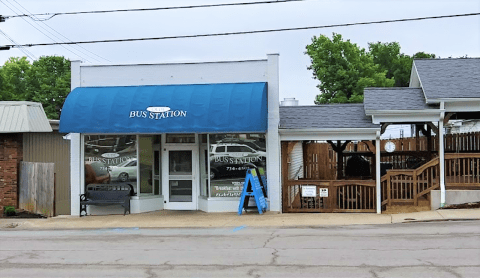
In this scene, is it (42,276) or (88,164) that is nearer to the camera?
(42,276)

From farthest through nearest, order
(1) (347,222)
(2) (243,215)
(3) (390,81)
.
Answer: (3) (390,81), (2) (243,215), (1) (347,222)

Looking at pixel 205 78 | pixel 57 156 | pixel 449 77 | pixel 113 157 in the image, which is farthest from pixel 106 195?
pixel 449 77

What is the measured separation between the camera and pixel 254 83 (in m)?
18.5

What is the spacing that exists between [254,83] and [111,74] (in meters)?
4.62

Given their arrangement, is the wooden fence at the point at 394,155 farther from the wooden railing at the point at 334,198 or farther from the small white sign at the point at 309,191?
the small white sign at the point at 309,191

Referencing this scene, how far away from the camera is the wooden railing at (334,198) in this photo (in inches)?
727

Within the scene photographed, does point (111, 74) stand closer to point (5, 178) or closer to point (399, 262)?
point (5, 178)

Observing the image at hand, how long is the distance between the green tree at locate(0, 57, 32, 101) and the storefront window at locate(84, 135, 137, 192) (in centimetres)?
3822

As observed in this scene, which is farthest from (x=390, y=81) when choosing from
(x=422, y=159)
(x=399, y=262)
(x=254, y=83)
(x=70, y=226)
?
(x=399, y=262)

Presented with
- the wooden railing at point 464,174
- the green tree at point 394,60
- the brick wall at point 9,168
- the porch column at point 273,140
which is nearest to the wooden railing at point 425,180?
the wooden railing at point 464,174

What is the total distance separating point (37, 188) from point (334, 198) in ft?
31.2

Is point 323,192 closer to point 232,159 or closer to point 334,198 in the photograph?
point 334,198

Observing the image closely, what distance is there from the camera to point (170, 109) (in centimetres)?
1808

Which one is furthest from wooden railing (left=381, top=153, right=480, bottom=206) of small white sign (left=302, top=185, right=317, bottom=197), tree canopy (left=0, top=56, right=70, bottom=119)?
tree canopy (left=0, top=56, right=70, bottom=119)
